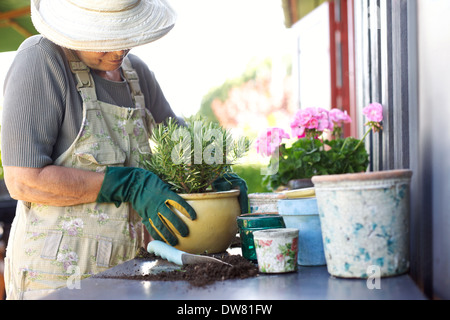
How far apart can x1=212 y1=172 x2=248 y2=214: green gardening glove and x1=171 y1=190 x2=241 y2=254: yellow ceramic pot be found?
0.57 feet

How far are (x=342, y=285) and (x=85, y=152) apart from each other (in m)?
1.03

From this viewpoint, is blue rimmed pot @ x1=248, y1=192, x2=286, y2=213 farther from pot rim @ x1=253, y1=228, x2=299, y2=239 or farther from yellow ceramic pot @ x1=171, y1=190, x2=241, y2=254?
pot rim @ x1=253, y1=228, x2=299, y2=239

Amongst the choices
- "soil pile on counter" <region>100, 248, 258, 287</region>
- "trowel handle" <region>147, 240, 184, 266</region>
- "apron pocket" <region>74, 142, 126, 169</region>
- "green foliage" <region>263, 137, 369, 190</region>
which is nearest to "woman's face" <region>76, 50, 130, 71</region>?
"apron pocket" <region>74, 142, 126, 169</region>

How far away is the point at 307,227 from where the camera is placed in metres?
1.21

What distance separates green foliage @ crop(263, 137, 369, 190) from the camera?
2330 millimetres

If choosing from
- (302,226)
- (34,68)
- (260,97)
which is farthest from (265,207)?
(260,97)

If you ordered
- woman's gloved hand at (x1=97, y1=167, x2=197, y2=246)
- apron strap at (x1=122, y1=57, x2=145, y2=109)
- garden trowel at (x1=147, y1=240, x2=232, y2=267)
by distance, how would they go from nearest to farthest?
garden trowel at (x1=147, y1=240, x2=232, y2=267) < woman's gloved hand at (x1=97, y1=167, x2=197, y2=246) < apron strap at (x1=122, y1=57, x2=145, y2=109)

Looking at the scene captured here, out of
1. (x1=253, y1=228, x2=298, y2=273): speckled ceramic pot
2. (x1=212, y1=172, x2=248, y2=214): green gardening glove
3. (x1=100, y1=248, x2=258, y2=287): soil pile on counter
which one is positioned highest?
(x1=212, y1=172, x2=248, y2=214): green gardening glove

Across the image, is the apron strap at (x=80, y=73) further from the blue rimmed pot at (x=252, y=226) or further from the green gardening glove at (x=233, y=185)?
the blue rimmed pot at (x=252, y=226)

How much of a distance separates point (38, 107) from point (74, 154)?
20 cm

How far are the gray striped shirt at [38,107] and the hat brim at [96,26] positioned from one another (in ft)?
0.26

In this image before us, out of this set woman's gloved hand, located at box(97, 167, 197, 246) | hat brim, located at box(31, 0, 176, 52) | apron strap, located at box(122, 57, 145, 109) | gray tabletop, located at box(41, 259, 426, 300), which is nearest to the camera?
gray tabletop, located at box(41, 259, 426, 300)
